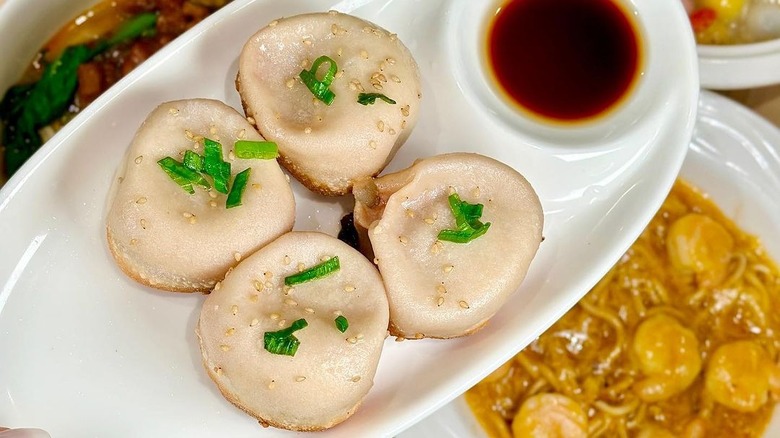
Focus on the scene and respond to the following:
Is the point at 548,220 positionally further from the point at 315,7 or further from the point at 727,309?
the point at 727,309

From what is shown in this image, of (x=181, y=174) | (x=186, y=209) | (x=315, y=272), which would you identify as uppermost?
(x=181, y=174)

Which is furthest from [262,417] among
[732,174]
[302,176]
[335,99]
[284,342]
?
[732,174]

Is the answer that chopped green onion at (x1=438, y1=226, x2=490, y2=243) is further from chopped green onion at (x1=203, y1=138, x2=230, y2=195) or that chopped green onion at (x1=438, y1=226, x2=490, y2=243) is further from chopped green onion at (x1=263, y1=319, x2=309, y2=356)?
chopped green onion at (x1=203, y1=138, x2=230, y2=195)

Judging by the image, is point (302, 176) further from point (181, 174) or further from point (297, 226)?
point (181, 174)

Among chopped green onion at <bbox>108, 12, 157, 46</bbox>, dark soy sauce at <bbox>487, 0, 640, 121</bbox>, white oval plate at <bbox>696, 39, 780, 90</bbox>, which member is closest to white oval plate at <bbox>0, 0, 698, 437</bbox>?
dark soy sauce at <bbox>487, 0, 640, 121</bbox>

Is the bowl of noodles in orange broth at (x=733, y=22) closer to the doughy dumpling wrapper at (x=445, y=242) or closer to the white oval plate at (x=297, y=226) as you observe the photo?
the white oval plate at (x=297, y=226)

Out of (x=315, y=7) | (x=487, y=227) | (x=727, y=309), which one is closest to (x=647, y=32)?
(x=487, y=227)
